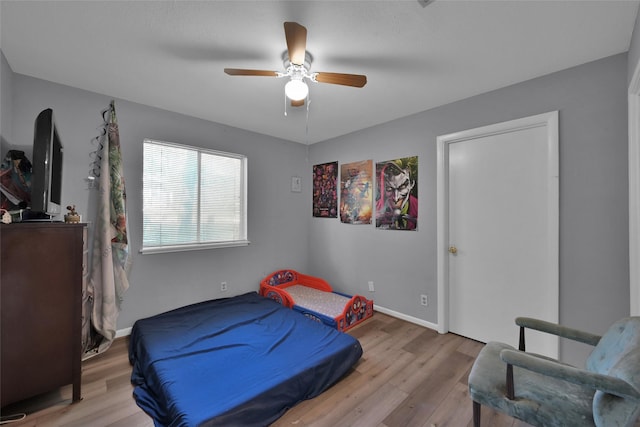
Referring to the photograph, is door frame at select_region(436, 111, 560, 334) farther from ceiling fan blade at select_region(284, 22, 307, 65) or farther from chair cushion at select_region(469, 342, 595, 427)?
ceiling fan blade at select_region(284, 22, 307, 65)

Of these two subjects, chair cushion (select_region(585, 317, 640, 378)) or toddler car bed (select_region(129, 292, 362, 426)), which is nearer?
chair cushion (select_region(585, 317, 640, 378))

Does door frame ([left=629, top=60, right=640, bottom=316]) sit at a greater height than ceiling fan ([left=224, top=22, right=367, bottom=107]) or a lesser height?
lesser

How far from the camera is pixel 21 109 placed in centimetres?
216

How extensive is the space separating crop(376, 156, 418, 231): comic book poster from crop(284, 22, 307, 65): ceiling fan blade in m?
1.85

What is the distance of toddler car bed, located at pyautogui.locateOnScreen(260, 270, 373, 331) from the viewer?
283 centimetres

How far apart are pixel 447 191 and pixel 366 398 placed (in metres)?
2.05

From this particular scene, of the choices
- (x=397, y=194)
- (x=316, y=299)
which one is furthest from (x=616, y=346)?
(x=316, y=299)

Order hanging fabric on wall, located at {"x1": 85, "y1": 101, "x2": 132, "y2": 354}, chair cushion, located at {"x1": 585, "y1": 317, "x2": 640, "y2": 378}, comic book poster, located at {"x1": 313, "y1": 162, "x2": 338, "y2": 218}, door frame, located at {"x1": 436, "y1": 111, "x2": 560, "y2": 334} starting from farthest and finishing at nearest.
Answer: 1. comic book poster, located at {"x1": 313, "y1": 162, "x2": 338, "y2": 218}
2. hanging fabric on wall, located at {"x1": 85, "y1": 101, "x2": 132, "y2": 354}
3. door frame, located at {"x1": 436, "y1": 111, "x2": 560, "y2": 334}
4. chair cushion, located at {"x1": 585, "y1": 317, "x2": 640, "y2": 378}

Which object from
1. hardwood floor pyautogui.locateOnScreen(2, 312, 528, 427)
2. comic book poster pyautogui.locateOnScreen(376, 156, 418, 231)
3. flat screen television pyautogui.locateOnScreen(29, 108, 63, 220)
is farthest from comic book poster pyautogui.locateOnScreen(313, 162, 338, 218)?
flat screen television pyautogui.locateOnScreen(29, 108, 63, 220)

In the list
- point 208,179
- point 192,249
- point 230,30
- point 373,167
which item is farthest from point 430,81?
point 192,249

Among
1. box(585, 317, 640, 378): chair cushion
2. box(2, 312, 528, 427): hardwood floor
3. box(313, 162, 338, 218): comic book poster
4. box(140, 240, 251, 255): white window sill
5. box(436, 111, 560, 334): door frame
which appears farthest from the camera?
box(313, 162, 338, 218): comic book poster

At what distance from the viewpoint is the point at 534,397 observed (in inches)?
48.3

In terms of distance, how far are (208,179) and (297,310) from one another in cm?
194

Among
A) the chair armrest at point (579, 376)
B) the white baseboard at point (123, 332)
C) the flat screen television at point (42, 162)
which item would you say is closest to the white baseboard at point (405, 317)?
the chair armrest at point (579, 376)
